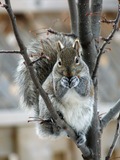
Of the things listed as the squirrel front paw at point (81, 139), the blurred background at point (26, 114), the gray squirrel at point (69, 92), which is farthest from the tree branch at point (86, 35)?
the blurred background at point (26, 114)

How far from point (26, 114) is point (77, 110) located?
70 cm

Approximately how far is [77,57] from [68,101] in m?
0.10

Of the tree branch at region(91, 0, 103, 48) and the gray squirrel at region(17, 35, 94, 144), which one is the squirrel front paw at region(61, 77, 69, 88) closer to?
the gray squirrel at region(17, 35, 94, 144)

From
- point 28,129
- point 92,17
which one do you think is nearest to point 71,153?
point 28,129

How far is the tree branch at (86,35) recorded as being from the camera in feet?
5.02

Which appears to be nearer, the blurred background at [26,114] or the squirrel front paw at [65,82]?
the squirrel front paw at [65,82]

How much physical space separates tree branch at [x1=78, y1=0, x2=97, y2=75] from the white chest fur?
0.07 m

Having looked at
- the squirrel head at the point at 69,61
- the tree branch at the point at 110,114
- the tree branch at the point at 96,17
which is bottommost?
the tree branch at the point at 110,114

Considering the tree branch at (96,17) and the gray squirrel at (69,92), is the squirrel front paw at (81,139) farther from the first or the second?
the tree branch at (96,17)

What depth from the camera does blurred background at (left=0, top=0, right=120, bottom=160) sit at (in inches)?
95.5

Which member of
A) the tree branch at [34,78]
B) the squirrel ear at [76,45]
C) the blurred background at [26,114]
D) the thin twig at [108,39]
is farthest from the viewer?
the blurred background at [26,114]

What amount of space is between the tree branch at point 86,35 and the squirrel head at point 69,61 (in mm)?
21

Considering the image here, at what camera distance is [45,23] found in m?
3.47

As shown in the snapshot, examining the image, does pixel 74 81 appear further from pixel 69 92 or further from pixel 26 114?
pixel 26 114
